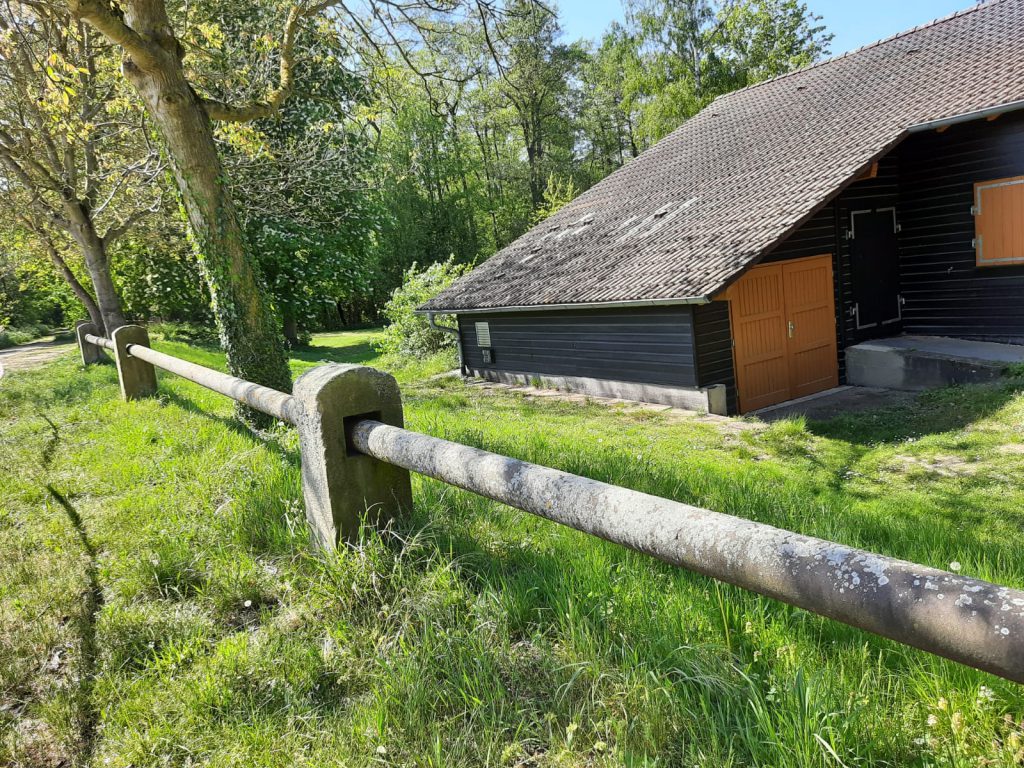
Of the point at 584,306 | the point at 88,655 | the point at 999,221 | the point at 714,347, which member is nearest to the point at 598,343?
the point at 584,306

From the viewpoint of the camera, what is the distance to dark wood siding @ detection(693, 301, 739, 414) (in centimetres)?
1196

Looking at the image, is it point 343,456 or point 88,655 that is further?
point 343,456

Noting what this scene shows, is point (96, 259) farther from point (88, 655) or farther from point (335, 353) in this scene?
point (88, 655)

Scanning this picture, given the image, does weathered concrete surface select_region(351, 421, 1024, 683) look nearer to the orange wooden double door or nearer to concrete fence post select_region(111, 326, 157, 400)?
concrete fence post select_region(111, 326, 157, 400)

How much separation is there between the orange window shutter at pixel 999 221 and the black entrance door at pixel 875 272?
1774mm

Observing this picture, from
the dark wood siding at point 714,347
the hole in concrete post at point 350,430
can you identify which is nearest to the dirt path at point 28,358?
the dark wood siding at point 714,347

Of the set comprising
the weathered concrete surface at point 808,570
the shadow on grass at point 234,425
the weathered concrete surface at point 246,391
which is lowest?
the shadow on grass at point 234,425

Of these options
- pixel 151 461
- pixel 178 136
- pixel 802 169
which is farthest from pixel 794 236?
pixel 151 461

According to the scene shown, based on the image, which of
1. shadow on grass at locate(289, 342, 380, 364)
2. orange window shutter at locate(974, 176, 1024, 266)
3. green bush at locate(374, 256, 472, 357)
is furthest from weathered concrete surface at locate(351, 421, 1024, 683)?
shadow on grass at locate(289, 342, 380, 364)

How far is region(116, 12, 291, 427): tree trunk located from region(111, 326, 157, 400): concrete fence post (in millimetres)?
1982

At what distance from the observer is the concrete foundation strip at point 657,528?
1208 millimetres

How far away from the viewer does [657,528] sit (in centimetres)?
173

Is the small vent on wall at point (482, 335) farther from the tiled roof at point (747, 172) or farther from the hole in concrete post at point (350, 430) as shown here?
the hole in concrete post at point (350, 430)

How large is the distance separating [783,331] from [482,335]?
25.3ft
